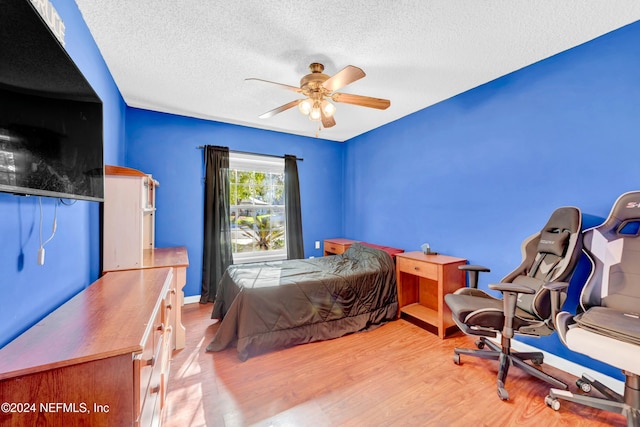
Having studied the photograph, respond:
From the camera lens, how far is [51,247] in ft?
4.23

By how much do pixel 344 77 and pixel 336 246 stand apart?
2.78 m

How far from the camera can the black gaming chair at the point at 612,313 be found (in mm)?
1295

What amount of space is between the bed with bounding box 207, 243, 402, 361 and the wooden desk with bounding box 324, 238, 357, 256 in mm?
773

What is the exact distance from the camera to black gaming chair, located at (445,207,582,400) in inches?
68.0

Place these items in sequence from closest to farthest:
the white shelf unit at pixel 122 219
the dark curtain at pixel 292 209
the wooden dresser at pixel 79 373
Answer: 1. the wooden dresser at pixel 79 373
2. the white shelf unit at pixel 122 219
3. the dark curtain at pixel 292 209

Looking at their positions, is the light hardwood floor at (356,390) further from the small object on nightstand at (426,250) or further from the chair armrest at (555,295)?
the small object on nightstand at (426,250)

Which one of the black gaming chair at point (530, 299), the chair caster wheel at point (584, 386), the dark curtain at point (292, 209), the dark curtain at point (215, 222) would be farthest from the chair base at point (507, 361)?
the dark curtain at point (215, 222)

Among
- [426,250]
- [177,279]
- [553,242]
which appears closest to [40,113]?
[177,279]

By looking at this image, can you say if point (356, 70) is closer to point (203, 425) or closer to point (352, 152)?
point (203, 425)

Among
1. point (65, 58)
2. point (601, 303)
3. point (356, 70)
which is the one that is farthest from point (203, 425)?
point (601, 303)

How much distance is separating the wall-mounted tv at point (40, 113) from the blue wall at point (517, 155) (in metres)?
3.14

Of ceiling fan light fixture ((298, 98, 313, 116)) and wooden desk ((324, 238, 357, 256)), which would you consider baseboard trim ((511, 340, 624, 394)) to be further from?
ceiling fan light fixture ((298, 98, 313, 116))

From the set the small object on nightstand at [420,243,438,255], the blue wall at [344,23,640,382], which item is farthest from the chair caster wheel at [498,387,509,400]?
the small object on nightstand at [420,243,438,255]

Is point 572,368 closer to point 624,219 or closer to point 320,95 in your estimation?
point 624,219
